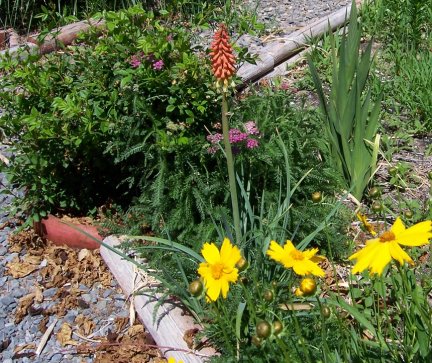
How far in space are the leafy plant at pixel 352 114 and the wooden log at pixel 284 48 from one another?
4.18ft

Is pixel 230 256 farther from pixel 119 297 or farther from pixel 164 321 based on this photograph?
pixel 119 297

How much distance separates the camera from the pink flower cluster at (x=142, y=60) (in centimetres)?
285

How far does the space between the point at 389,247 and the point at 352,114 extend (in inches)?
69.5

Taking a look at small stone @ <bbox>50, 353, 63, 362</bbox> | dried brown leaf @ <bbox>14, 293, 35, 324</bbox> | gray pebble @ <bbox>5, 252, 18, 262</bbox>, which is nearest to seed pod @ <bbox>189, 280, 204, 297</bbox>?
small stone @ <bbox>50, 353, 63, 362</bbox>

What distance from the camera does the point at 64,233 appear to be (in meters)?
3.19

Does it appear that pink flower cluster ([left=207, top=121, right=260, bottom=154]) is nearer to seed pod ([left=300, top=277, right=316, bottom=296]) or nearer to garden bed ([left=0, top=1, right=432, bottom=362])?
garden bed ([left=0, top=1, right=432, bottom=362])

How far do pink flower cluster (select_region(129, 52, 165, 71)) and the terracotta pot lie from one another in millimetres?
767

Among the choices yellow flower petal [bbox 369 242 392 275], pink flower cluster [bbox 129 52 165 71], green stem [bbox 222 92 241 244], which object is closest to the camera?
yellow flower petal [bbox 369 242 392 275]

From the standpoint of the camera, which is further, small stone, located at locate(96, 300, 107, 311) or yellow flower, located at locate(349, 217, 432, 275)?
small stone, located at locate(96, 300, 107, 311)

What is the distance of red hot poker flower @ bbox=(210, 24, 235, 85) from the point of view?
2053 millimetres

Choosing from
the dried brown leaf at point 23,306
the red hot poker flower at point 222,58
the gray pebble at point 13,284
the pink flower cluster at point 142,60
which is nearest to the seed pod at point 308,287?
the red hot poker flower at point 222,58

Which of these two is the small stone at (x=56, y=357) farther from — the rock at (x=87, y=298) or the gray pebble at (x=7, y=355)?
the rock at (x=87, y=298)

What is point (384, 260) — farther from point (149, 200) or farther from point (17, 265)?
point (17, 265)

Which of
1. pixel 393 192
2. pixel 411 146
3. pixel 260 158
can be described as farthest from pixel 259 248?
pixel 411 146
